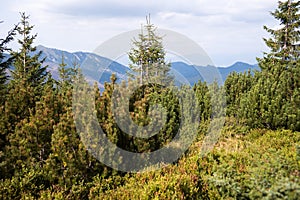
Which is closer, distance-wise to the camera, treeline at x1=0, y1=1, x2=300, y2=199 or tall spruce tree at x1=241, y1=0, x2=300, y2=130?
treeline at x1=0, y1=1, x2=300, y2=199

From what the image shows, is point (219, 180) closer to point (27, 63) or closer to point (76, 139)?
point (76, 139)

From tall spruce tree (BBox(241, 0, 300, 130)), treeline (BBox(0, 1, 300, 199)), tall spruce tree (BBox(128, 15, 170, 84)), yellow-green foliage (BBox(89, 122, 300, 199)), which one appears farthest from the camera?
tall spruce tree (BBox(128, 15, 170, 84))

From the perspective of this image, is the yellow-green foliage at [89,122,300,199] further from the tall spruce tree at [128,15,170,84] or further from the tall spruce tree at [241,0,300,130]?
the tall spruce tree at [128,15,170,84]

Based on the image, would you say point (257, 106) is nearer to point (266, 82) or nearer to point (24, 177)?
point (266, 82)

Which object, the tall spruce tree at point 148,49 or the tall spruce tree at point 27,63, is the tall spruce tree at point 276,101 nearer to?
the tall spruce tree at point 148,49

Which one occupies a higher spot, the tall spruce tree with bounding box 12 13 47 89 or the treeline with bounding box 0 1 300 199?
the tall spruce tree with bounding box 12 13 47 89

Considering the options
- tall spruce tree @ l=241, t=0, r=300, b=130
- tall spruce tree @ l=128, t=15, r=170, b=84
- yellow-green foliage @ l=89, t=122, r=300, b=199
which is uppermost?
tall spruce tree @ l=128, t=15, r=170, b=84

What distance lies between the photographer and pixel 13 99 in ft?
23.8

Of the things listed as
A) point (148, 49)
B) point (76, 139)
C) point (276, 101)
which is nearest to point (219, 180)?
point (76, 139)

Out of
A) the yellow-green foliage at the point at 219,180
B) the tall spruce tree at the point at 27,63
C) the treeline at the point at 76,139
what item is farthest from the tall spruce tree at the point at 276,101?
the tall spruce tree at the point at 27,63

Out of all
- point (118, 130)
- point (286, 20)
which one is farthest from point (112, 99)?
point (286, 20)

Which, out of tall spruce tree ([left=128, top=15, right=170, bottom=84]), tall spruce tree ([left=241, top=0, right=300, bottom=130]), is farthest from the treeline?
tall spruce tree ([left=128, top=15, right=170, bottom=84])

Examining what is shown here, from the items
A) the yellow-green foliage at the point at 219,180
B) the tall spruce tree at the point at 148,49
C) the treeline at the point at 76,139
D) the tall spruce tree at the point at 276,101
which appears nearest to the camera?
the yellow-green foliage at the point at 219,180

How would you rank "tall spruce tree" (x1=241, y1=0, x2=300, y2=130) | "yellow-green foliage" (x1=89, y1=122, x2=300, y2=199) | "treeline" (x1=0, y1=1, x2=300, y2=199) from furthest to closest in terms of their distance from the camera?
"tall spruce tree" (x1=241, y1=0, x2=300, y2=130) < "treeline" (x1=0, y1=1, x2=300, y2=199) < "yellow-green foliage" (x1=89, y1=122, x2=300, y2=199)
